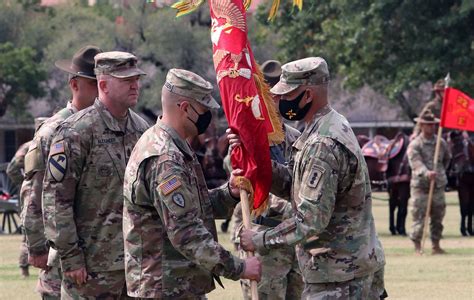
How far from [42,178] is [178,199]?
7.64 feet

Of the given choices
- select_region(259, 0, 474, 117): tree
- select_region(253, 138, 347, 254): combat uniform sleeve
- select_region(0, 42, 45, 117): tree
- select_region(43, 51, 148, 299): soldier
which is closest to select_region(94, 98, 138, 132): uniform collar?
select_region(43, 51, 148, 299): soldier

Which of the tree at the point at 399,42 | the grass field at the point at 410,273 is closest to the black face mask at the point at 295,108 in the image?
the grass field at the point at 410,273

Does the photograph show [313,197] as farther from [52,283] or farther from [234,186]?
[52,283]

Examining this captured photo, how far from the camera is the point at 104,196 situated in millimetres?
8289

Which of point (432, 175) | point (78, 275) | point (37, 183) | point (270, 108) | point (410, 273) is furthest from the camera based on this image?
point (432, 175)

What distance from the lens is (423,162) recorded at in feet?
66.9

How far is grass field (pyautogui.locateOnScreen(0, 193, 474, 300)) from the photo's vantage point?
14367 mm

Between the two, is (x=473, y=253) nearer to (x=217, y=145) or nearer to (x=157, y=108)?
(x=217, y=145)

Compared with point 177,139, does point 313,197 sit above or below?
below

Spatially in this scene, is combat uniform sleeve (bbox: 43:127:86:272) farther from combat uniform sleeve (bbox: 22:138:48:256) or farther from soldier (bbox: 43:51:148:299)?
combat uniform sleeve (bbox: 22:138:48:256)

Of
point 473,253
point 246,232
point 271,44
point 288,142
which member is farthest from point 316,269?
point 271,44

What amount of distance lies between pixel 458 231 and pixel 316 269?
1812 cm

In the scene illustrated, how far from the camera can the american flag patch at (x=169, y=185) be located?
7090 mm

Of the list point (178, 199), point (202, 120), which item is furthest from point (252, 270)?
point (202, 120)
